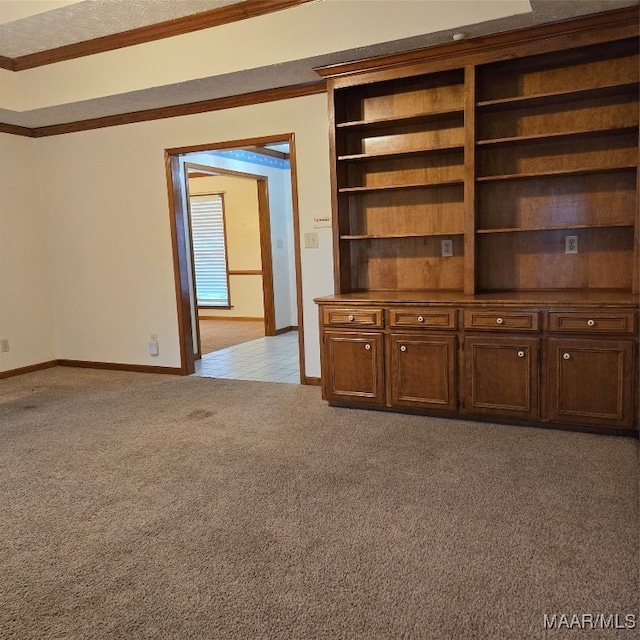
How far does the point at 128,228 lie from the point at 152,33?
1.79m

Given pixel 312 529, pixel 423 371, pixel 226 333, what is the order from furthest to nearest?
1. pixel 226 333
2. pixel 423 371
3. pixel 312 529

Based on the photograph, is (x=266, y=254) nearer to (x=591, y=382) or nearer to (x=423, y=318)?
(x=423, y=318)

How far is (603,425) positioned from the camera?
3.15 metres

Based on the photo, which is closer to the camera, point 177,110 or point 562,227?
point 562,227

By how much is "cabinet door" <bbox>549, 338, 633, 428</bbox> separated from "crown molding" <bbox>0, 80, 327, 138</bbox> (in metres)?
2.59

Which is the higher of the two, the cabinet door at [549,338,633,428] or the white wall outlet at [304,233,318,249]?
the white wall outlet at [304,233,318,249]

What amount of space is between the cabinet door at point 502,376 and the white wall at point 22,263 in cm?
432

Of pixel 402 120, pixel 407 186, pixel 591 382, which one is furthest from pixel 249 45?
pixel 591 382

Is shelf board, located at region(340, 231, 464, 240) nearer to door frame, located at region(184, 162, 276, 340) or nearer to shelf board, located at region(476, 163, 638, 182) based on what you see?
shelf board, located at region(476, 163, 638, 182)

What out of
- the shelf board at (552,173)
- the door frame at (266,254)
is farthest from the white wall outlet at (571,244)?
the door frame at (266,254)

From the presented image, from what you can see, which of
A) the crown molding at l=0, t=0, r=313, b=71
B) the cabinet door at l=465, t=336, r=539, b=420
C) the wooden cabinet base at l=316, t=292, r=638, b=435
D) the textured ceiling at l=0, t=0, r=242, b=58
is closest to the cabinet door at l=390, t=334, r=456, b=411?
the wooden cabinet base at l=316, t=292, r=638, b=435

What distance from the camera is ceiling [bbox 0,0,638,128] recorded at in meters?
3.12

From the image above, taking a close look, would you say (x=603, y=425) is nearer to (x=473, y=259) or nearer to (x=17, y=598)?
(x=473, y=259)

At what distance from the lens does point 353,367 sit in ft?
12.5
